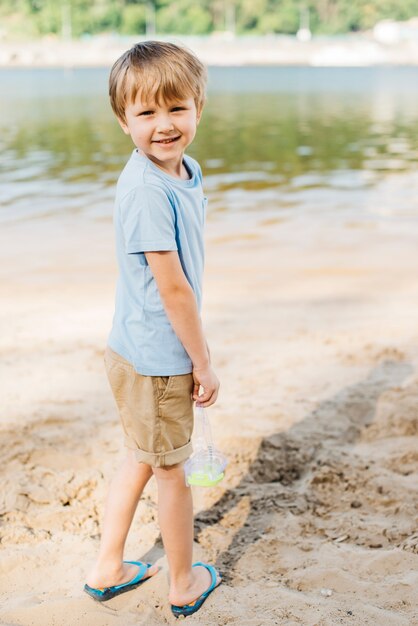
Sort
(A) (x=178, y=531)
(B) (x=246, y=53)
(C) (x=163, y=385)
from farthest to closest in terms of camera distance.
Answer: (B) (x=246, y=53)
(A) (x=178, y=531)
(C) (x=163, y=385)

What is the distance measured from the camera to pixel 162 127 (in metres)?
2.08

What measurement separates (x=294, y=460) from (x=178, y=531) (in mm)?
1025

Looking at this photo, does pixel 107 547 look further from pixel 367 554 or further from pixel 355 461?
pixel 355 461

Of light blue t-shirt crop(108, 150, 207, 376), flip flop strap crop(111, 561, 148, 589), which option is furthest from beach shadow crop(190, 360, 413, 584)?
light blue t-shirt crop(108, 150, 207, 376)

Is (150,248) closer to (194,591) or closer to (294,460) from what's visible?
(194,591)

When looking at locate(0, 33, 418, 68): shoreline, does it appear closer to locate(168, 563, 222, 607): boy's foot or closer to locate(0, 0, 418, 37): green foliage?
locate(0, 0, 418, 37): green foliage

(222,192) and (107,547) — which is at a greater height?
(107,547)

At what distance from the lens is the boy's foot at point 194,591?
2.32 m

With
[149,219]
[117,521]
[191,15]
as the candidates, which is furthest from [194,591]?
[191,15]

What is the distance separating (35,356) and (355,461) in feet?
6.44

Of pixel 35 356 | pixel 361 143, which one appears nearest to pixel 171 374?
pixel 35 356

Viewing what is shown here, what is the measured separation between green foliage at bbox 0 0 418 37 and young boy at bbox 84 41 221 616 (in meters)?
101

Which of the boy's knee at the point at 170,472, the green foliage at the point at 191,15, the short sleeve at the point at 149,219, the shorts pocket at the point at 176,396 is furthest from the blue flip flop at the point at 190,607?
the green foliage at the point at 191,15

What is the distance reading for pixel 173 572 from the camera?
2334mm
